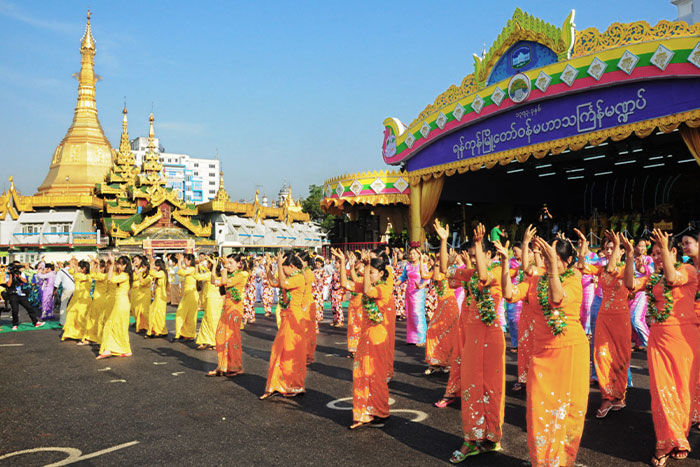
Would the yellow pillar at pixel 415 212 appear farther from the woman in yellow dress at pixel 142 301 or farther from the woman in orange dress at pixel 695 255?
Result: the woman in orange dress at pixel 695 255

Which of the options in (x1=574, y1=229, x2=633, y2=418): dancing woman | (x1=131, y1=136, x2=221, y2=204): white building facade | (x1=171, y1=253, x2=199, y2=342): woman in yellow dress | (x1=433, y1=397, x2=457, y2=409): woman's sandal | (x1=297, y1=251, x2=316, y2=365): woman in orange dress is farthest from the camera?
(x1=131, y1=136, x2=221, y2=204): white building facade

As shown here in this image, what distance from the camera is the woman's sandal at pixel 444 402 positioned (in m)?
5.33

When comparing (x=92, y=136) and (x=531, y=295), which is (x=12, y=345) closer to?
→ (x=531, y=295)

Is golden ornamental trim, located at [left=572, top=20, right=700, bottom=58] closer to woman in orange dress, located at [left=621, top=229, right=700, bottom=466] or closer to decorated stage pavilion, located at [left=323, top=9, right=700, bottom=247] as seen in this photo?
decorated stage pavilion, located at [left=323, top=9, right=700, bottom=247]

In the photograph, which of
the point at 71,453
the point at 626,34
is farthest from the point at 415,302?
the point at 626,34

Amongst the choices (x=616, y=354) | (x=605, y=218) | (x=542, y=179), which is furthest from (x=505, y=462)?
(x=542, y=179)

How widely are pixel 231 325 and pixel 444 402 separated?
2.86 m

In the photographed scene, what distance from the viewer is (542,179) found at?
23.9 metres

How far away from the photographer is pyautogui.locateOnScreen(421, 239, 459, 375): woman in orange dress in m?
6.77

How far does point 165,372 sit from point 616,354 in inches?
213

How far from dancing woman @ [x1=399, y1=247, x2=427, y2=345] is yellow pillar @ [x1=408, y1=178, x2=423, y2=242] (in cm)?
1128

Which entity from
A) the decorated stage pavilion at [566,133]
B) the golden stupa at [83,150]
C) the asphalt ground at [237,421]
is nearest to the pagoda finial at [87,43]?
the golden stupa at [83,150]

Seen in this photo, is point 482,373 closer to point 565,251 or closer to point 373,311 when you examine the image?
point 565,251

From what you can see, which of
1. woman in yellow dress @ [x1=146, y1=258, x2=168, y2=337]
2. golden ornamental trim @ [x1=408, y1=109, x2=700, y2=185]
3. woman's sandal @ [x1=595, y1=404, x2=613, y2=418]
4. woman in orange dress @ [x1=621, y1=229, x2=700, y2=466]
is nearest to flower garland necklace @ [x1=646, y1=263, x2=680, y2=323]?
woman in orange dress @ [x1=621, y1=229, x2=700, y2=466]
